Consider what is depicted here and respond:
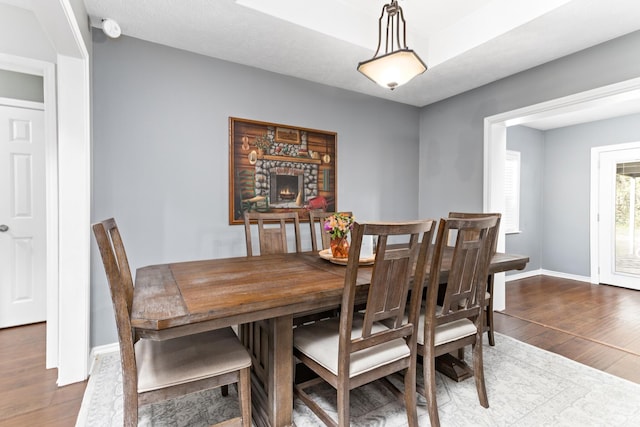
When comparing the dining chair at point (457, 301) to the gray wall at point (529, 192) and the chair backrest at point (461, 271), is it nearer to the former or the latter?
the chair backrest at point (461, 271)

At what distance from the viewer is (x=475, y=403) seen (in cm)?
189

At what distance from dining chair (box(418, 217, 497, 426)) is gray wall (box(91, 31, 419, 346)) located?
2016 mm

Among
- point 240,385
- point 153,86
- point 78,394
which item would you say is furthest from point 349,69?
point 78,394

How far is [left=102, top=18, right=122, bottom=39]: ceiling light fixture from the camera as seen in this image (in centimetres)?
235

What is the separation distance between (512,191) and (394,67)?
4.01 m

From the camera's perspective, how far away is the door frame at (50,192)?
2236mm

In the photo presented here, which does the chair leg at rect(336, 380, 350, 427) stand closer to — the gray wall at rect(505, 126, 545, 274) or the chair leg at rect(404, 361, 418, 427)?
the chair leg at rect(404, 361, 418, 427)

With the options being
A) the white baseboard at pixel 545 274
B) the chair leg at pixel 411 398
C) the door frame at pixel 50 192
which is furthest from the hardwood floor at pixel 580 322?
the door frame at pixel 50 192

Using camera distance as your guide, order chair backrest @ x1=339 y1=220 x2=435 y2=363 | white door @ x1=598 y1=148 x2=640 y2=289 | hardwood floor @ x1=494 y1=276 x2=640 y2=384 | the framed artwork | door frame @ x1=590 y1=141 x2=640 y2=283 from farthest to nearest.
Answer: door frame @ x1=590 y1=141 x2=640 y2=283
white door @ x1=598 y1=148 x2=640 y2=289
the framed artwork
hardwood floor @ x1=494 y1=276 x2=640 y2=384
chair backrest @ x1=339 y1=220 x2=435 y2=363

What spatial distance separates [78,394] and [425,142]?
435 centimetres

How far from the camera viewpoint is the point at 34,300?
307 centimetres

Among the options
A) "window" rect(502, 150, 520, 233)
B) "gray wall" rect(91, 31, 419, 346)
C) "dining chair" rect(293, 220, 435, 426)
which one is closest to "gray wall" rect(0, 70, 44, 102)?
"gray wall" rect(91, 31, 419, 346)

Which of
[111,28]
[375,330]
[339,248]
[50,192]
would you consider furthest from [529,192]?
[50,192]

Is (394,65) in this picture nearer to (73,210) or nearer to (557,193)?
(73,210)
